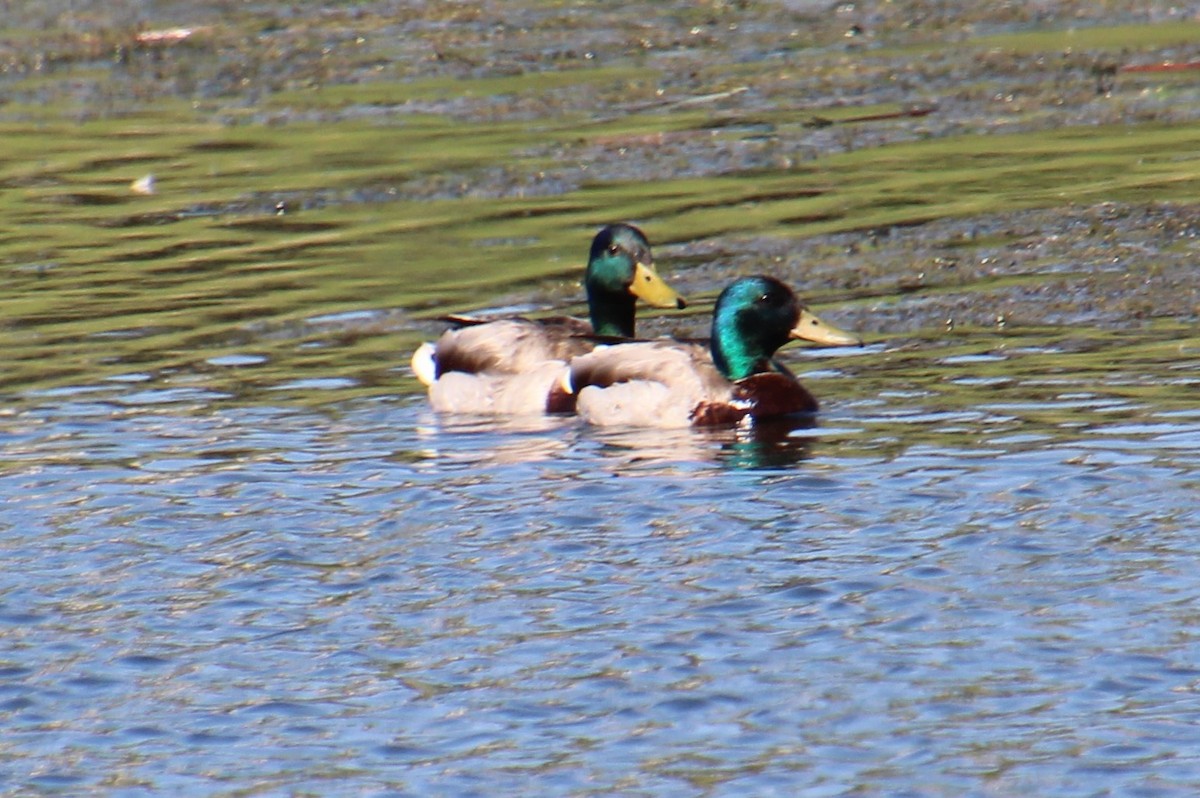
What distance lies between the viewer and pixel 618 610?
24.2 ft

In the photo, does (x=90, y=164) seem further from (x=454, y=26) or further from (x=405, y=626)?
(x=405, y=626)

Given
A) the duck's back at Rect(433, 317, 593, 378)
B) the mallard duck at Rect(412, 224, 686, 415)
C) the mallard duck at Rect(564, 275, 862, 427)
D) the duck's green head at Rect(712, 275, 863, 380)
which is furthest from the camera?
the duck's back at Rect(433, 317, 593, 378)

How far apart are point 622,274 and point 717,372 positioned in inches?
42.9

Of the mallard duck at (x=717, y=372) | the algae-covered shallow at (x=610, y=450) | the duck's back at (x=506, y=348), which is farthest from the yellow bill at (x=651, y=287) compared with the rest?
the algae-covered shallow at (x=610, y=450)

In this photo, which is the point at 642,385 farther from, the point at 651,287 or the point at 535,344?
the point at 651,287

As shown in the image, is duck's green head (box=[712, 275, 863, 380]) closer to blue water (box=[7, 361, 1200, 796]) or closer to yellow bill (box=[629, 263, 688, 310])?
yellow bill (box=[629, 263, 688, 310])

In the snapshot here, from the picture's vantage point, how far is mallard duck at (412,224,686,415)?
37.6ft

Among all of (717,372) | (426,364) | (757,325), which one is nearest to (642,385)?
(717,372)

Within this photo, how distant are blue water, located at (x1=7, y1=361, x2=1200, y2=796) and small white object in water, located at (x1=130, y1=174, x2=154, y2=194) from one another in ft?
25.5

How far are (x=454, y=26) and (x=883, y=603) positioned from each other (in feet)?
56.0

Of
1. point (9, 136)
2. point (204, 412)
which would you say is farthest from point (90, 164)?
point (204, 412)

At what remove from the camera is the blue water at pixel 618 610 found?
6.18m

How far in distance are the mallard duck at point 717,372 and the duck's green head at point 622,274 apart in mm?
581

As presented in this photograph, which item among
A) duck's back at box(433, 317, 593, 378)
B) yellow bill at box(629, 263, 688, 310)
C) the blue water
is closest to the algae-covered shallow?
the blue water
